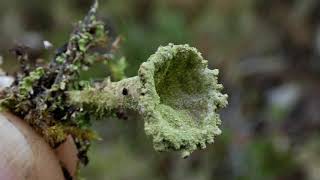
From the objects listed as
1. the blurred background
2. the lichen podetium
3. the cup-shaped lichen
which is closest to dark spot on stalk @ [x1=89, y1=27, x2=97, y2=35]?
the lichen podetium

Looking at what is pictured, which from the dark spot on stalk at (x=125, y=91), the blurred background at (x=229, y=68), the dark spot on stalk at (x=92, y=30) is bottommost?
the dark spot on stalk at (x=125, y=91)

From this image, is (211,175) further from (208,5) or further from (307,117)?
(208,5)

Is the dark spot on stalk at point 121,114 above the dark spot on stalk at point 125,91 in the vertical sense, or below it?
above

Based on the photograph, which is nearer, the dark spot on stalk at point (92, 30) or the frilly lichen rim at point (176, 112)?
the frilly lichen rim at point (176, 112)

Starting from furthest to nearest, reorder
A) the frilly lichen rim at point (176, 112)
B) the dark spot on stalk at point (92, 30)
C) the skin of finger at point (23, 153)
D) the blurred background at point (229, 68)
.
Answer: the blurred background at point (229, 68) < the dark spot on stalk at point (92, 30) < the skin of finger at point (23, 153) < the frilly lichen rim at point (176, 112)

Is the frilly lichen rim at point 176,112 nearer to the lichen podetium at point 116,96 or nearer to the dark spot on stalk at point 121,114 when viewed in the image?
the lichen podetium at point 116,96

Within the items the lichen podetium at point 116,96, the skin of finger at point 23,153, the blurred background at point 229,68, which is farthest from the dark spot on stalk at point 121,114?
the blurred background at point 229,68

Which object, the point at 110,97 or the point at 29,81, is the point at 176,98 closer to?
the point at 110,97

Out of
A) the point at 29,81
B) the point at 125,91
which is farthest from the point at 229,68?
the point at 125,91
